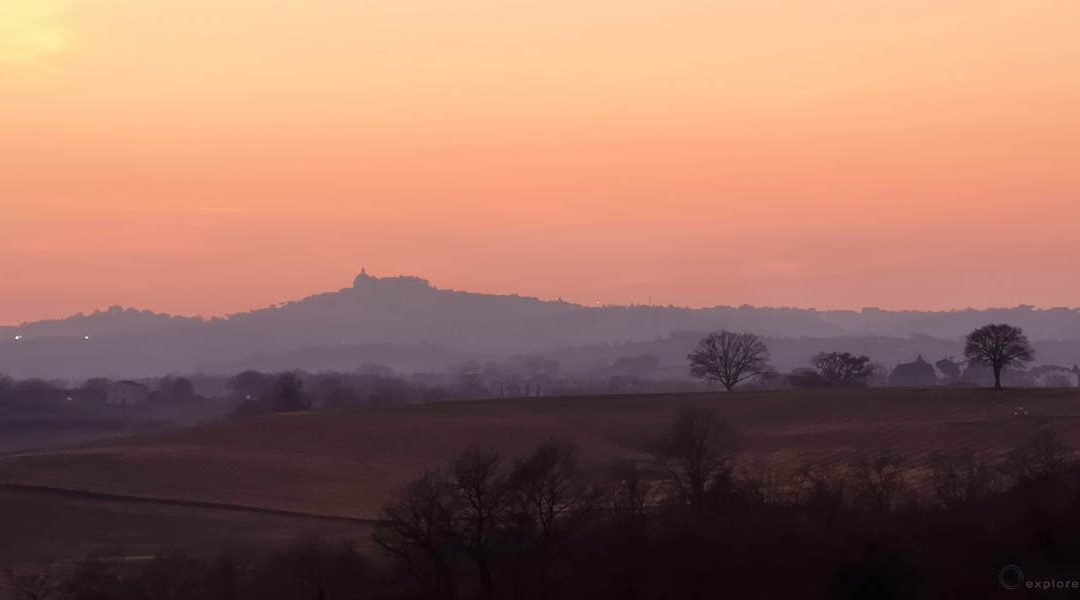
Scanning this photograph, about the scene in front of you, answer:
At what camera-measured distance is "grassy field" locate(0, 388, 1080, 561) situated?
71.9 metres

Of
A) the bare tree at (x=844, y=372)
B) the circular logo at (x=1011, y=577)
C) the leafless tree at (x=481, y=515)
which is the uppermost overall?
the bare tree at (x=844, y=372)

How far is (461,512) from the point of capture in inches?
1841

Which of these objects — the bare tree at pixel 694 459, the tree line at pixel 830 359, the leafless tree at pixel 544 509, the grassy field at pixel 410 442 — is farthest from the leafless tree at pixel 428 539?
the tree line at pixel 830 359

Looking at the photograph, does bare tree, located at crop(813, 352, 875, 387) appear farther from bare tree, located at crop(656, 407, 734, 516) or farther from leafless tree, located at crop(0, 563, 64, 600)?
leafless tree, located at crop(0, 563, 64, 600)

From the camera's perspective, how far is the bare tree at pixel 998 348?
99.1 metres

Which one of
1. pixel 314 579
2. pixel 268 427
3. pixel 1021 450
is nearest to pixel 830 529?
pixel 314 579

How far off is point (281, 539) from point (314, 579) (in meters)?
14.7

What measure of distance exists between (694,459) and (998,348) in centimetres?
4370

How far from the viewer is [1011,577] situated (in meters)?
36.5

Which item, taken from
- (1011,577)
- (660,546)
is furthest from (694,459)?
(1011,577)

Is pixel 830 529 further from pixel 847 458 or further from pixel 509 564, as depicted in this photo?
pixel 847 458

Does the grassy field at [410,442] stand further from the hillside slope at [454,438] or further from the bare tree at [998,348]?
the bare tree at [998,348]

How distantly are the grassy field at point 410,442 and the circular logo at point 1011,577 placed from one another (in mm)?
29178

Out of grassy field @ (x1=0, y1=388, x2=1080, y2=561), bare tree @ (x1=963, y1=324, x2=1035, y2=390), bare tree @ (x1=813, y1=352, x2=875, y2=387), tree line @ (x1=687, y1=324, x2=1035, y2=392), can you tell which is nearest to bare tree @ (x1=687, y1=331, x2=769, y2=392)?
tree line @ (x1=687, y1=324, x2=1035, y2=392)
